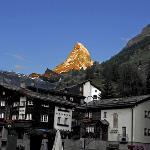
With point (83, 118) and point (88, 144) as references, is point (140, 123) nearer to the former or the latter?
point (88, 144)

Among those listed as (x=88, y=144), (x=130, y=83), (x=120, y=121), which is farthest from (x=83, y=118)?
(x=130, y=83)

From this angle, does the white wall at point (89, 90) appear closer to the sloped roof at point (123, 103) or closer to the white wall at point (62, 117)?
the white wall at point (62, 117)

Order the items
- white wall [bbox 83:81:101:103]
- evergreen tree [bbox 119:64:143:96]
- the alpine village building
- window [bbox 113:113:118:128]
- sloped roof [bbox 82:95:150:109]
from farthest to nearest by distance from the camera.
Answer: white wall [bbox 83:81:101:103] < evergreen tree [bbox 119:64:143:96] < window [bbox 113:113:118:128] < sloped roof [bbox 82:95:150:109] < the alpine village building

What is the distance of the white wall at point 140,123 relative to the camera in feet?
227

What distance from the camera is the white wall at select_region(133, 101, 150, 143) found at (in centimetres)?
6912

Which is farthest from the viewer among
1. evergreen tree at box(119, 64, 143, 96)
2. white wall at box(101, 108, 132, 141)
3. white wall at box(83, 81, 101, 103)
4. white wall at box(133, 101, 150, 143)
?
white wall at box(83, 81, 101, 103)

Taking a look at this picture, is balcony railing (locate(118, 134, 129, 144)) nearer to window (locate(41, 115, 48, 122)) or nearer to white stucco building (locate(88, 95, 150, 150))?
white stucco building (locate(88, 95, 150, 150))

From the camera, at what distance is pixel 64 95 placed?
333 ft

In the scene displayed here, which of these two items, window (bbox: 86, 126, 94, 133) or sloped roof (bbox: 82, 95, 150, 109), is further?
window (bbox: 86, 126, 94, 133)

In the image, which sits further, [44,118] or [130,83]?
[130,83]

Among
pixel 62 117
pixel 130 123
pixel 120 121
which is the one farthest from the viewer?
pixel 62 117

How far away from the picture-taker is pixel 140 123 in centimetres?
7012

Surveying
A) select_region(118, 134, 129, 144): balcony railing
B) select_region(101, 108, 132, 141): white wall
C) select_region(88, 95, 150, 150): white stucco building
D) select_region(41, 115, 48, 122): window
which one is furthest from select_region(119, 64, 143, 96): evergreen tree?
select_region(118, 134, 129, 144): balcony railing

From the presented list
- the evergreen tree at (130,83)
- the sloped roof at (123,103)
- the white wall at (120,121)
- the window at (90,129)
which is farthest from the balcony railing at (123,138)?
the evergreen tree at (130,83)
